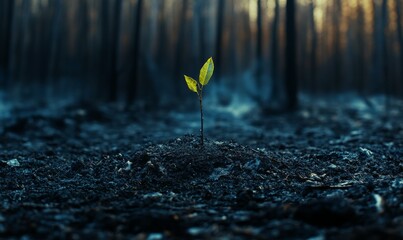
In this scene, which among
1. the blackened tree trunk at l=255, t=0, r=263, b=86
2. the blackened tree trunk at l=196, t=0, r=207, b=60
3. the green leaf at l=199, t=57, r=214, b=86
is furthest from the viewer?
the blackened tree trunk at l=196, t=0, r=207, b=60

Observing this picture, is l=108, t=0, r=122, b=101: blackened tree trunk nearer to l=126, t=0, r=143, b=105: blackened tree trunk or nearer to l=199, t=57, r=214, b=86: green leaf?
l=126, t=0, r=143, b=105: blackened tree trunk

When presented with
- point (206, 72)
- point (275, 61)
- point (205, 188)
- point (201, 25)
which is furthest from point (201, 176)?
point (201, 25)

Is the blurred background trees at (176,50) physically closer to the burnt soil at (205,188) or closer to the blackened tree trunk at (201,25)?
the blackened tree trunk at (201,25)

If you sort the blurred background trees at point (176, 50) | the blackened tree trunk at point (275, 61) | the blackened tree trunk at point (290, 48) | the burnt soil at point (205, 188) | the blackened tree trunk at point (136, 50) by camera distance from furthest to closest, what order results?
the blurred background trees at point (176, 50)
the blackened tree trunk at point (275, 61)
the blackened tree trunk at point (136, 50)
the blackened tree trunk at point (290, 48)
the burnt soil at point (205, 188)

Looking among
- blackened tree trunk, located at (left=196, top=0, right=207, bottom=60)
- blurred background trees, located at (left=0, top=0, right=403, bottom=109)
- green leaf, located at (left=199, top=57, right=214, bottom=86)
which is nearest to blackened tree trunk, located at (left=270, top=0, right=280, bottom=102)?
blurred background trees, located at (left=0, top=0, right=403, bottom=109)

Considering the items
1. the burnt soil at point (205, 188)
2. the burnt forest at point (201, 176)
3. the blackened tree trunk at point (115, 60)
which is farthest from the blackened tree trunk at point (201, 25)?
the burnt soil at point (205, 188)

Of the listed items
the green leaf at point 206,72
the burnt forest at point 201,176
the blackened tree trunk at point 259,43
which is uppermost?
the blackened tree trunk at point 259,43
